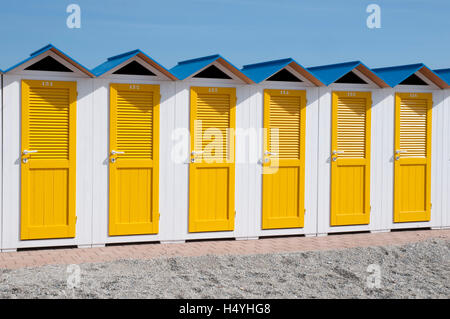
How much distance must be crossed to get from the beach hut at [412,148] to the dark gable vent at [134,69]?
13.1 ft

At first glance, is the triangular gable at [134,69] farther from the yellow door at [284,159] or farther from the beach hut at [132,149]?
the yellow door at [284,159]

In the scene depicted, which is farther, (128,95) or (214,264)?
(128,95)

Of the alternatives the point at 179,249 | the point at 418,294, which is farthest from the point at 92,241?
the point at 418,294

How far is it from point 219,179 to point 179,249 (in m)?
1.30

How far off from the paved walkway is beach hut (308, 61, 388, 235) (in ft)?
1.14

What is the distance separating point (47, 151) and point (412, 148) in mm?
6032

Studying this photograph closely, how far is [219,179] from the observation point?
10555 millimetres

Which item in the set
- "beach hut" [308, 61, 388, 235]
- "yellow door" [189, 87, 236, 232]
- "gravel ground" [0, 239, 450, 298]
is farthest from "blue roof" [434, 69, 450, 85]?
Answer: "yellow door" [189, 87, 236, 232]

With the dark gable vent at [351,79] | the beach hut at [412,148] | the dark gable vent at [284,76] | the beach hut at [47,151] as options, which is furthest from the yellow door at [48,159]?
the beach hut at [412,148]

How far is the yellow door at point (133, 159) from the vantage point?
997cm

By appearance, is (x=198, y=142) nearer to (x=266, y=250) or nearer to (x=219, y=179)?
(x=219, y=179)

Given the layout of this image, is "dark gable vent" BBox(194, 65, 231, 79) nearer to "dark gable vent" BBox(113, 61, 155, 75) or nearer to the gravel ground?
"dark gable vent" BBox(113, 61, 155, 75)

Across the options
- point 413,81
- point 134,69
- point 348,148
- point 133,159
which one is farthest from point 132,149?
point 413,81
